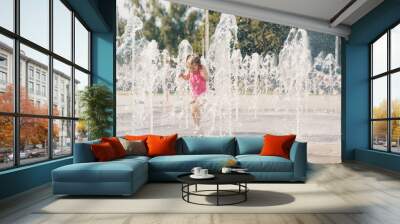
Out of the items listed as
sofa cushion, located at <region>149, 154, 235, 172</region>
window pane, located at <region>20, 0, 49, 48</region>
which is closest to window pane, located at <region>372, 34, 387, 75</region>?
sofa cushion, located at <region>149, 154, 235, 172</region>

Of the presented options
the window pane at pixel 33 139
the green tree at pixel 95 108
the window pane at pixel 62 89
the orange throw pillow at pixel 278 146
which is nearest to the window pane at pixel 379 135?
the orange throw pillow at pixel 278 146

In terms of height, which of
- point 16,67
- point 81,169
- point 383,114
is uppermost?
point 16,67

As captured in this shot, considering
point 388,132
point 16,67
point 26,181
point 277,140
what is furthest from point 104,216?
point 388,132

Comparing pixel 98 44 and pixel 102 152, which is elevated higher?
pixel 98 44

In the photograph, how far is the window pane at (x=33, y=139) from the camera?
5.14 meters

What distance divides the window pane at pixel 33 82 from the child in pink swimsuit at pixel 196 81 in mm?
4562

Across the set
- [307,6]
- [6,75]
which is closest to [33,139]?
[6,75]

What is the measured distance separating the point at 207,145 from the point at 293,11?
3656 mm

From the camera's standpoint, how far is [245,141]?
262 inches

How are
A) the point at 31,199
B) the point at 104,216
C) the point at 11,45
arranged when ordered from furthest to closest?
1. the point at 11,45
2. the point at 31,199
3. the point at 104,216

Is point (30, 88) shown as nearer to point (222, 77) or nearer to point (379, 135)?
point (222, 77)

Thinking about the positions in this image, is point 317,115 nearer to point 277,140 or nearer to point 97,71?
point 277,140

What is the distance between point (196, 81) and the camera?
10.0 metres

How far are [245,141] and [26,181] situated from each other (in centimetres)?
342
